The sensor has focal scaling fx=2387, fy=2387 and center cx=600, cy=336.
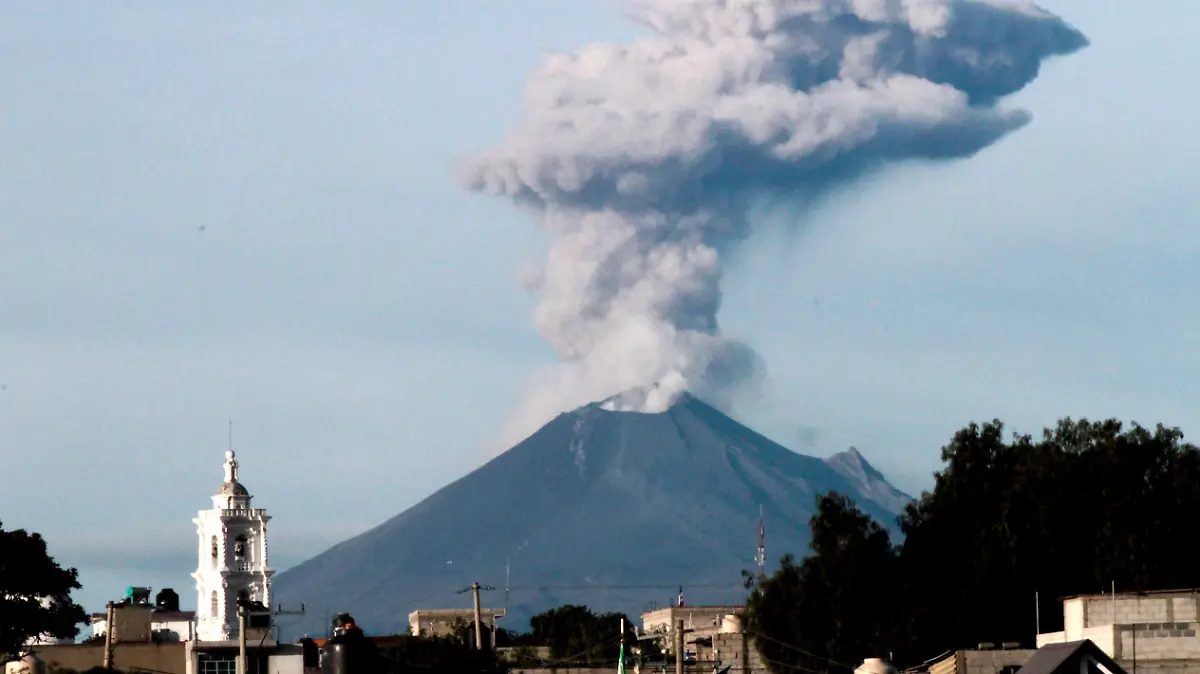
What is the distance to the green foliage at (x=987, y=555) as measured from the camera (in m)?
101

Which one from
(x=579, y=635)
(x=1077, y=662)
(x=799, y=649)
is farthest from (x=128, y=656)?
(x=1077, y=662)

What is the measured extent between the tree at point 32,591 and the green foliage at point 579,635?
25.5 m

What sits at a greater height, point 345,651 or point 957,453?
point 957,453

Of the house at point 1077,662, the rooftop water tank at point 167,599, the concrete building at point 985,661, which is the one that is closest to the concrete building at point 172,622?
the rooftop water tank at point 167,599

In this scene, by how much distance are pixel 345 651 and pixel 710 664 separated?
8479 cm

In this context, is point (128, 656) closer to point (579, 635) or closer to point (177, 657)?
point (177, 657)

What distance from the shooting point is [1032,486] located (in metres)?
108

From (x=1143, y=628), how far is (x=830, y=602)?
127ft

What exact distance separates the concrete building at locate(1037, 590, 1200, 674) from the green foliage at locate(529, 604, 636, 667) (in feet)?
143

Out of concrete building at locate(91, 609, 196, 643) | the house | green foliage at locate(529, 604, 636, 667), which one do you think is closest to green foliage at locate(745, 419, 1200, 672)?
green foliage at locate(529, 604, 636, 667)

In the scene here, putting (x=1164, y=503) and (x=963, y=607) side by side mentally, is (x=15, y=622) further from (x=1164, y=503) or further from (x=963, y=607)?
(x=1164, y=503)

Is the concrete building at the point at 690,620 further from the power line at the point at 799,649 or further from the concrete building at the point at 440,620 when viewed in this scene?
the power line at the point at 799,649

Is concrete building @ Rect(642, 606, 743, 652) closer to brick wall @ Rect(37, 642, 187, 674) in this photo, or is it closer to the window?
brick wall @ Rect(37, 642, 187, 674)

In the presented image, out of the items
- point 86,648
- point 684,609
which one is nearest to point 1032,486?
point 86,648
